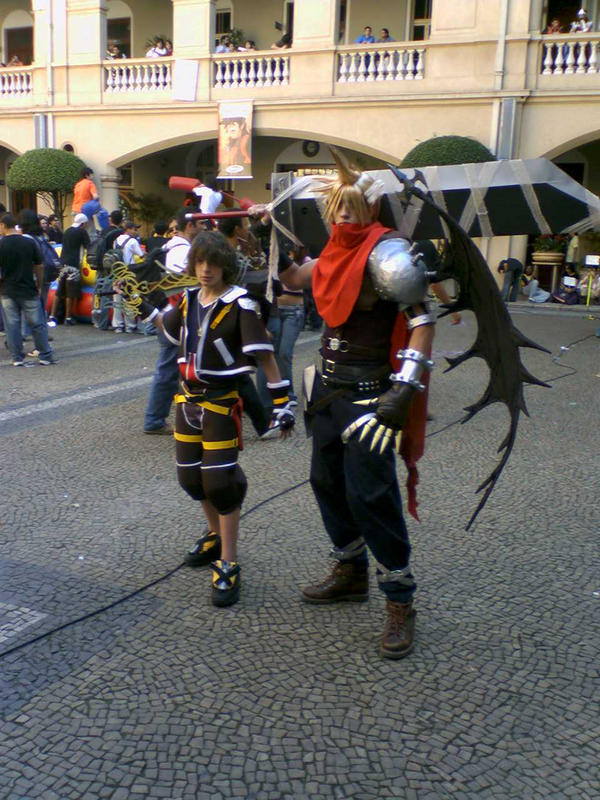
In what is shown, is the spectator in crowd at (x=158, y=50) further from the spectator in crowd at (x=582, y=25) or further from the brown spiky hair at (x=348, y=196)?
the brown spiky hair at (x=348, y=196)

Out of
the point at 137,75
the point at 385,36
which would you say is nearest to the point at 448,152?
the point at 385,36

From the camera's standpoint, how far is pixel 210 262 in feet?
12.0

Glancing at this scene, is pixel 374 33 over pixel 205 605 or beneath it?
over

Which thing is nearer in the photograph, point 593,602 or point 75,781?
point 75,781

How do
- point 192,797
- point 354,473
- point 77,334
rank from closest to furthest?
point 192,797 → point 354,473 → point 77,334

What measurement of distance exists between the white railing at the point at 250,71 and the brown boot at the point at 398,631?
17093 mm

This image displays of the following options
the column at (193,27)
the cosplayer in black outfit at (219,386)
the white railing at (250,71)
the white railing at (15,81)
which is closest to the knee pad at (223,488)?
the cosplayer in black outfit at (219,386)

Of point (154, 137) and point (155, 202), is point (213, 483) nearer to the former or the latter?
point (154, 137)

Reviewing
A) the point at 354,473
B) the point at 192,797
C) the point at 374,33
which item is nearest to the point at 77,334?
the point at 354,473

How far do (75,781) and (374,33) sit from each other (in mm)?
20380

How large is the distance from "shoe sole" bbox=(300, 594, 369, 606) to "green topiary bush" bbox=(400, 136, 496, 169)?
507 inches

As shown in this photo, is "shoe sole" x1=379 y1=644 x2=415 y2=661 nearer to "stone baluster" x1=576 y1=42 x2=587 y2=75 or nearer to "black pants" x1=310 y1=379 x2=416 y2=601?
"black pants" x1=310 y1=379 x2=416 y2=601

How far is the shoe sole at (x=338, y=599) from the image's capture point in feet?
12.0

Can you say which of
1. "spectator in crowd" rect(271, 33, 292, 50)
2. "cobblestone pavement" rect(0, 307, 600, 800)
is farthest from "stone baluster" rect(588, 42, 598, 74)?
"cobblestone pavement" rect(0, 307, 600, 800)
